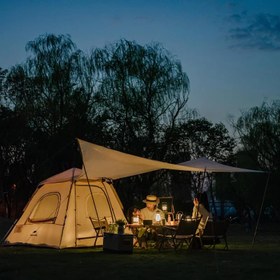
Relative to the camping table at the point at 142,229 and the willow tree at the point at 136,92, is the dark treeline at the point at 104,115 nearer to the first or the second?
the willow tree at the point at 136,92

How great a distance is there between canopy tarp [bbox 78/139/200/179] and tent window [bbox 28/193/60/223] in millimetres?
1283

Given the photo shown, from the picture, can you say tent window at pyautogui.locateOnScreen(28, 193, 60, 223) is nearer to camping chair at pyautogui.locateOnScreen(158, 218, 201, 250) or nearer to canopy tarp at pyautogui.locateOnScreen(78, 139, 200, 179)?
canopy tarp at pyautogui.locateOnScreen(78, 139, 200, 179)

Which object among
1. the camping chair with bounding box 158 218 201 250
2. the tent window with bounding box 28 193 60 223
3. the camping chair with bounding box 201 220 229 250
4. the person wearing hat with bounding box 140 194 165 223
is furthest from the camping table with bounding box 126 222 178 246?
the tent window with bounding box 28 193 60 223

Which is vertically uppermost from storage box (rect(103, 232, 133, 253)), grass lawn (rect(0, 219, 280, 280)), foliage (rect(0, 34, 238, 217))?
foliage (rect(0, 34, 238, 217))

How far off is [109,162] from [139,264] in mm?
3020

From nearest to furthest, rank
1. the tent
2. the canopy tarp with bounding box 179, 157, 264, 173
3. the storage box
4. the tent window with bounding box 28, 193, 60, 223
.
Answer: the storage box < the tent < the canopy tarp with bounding box 179, 157, 264, 173 < the tent window with bounding box 28, 193, 60, 223

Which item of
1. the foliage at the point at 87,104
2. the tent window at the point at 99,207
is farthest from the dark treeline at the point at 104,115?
the tent window at the point at 99,207

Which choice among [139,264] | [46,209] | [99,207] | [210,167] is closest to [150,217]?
[99,207]

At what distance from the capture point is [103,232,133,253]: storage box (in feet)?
32.9

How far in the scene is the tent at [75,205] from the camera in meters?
10.9

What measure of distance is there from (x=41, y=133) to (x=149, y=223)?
14.4m

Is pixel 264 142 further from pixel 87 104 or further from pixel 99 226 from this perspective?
pixel 99 226

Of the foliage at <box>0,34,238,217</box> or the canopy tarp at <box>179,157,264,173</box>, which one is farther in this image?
the foliage at <box>0,34,238,217</box>

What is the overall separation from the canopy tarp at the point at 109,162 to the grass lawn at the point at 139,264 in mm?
1672
